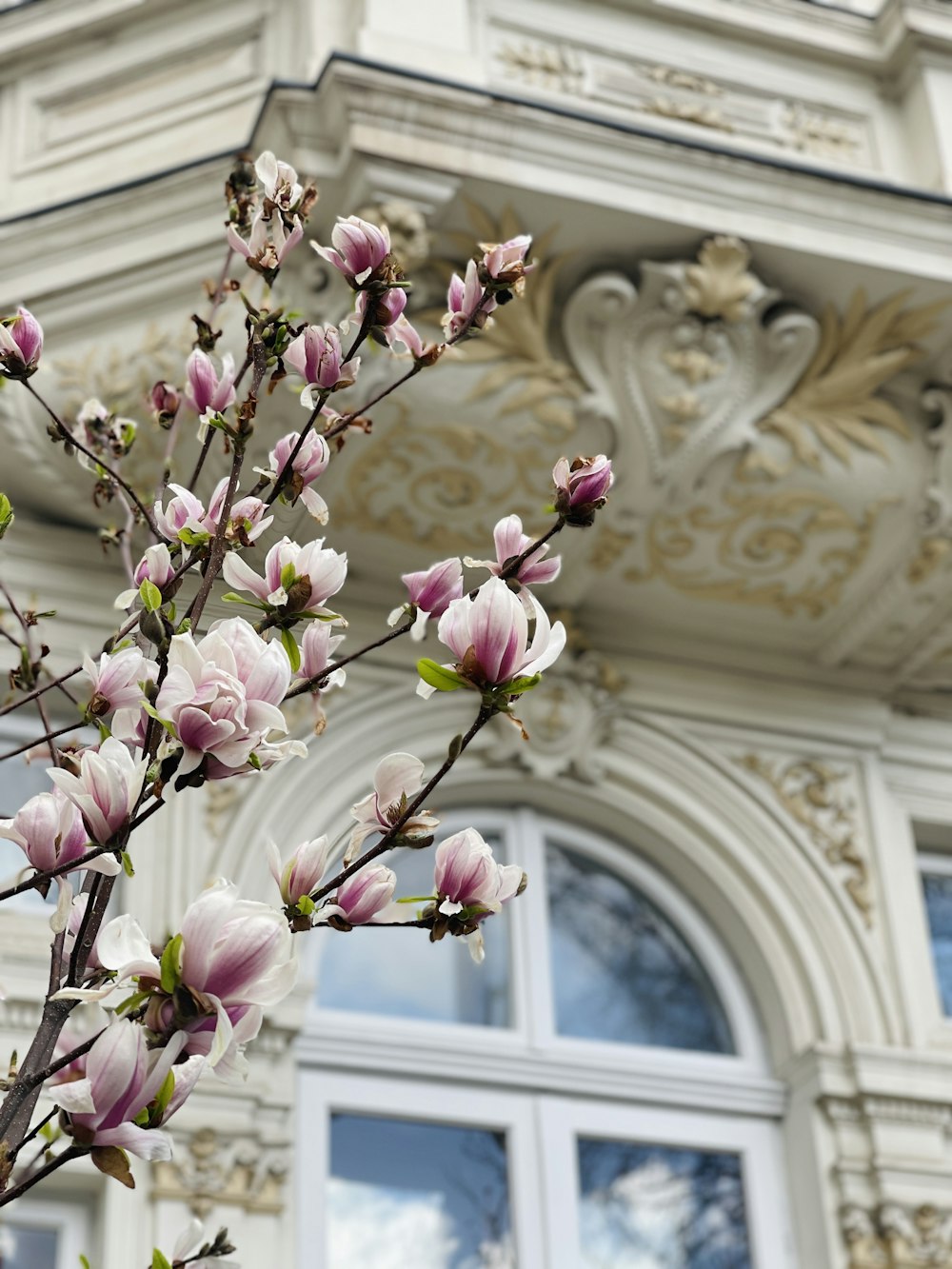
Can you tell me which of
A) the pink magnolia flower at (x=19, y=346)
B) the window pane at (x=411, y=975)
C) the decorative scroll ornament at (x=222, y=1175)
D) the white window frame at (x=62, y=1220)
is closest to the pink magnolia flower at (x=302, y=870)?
the pink magnolia flower at (x=19, y=346)

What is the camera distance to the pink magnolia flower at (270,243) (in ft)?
5.20

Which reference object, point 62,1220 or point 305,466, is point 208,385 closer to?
point 305,466

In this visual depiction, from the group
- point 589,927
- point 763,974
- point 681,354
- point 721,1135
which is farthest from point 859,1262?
point 681,354

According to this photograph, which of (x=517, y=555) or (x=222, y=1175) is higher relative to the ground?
(x=222, y=1175)

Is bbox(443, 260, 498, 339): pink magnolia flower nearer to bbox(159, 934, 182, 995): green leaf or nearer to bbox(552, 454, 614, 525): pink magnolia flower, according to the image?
bbox(552, 454, 614, 525): pink magnolia flower

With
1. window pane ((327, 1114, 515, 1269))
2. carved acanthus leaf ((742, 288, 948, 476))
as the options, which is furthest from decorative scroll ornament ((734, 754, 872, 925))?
window pane ((327, 1114, 515, 1269))

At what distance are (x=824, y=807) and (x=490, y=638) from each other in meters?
3.56

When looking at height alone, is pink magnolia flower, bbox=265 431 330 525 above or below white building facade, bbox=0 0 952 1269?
below

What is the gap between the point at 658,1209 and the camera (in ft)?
14.0

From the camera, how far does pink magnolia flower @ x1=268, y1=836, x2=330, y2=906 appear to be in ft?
4.34

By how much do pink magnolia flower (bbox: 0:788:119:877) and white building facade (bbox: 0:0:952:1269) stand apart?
251cm

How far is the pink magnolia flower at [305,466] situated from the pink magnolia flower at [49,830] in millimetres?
371

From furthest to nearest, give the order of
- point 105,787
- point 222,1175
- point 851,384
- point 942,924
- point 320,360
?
1. point 942,924
2. point 851,384
3. point 222,1175
4. point 320,360
5. point 105,787

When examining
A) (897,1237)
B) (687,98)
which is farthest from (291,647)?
(687,98)
